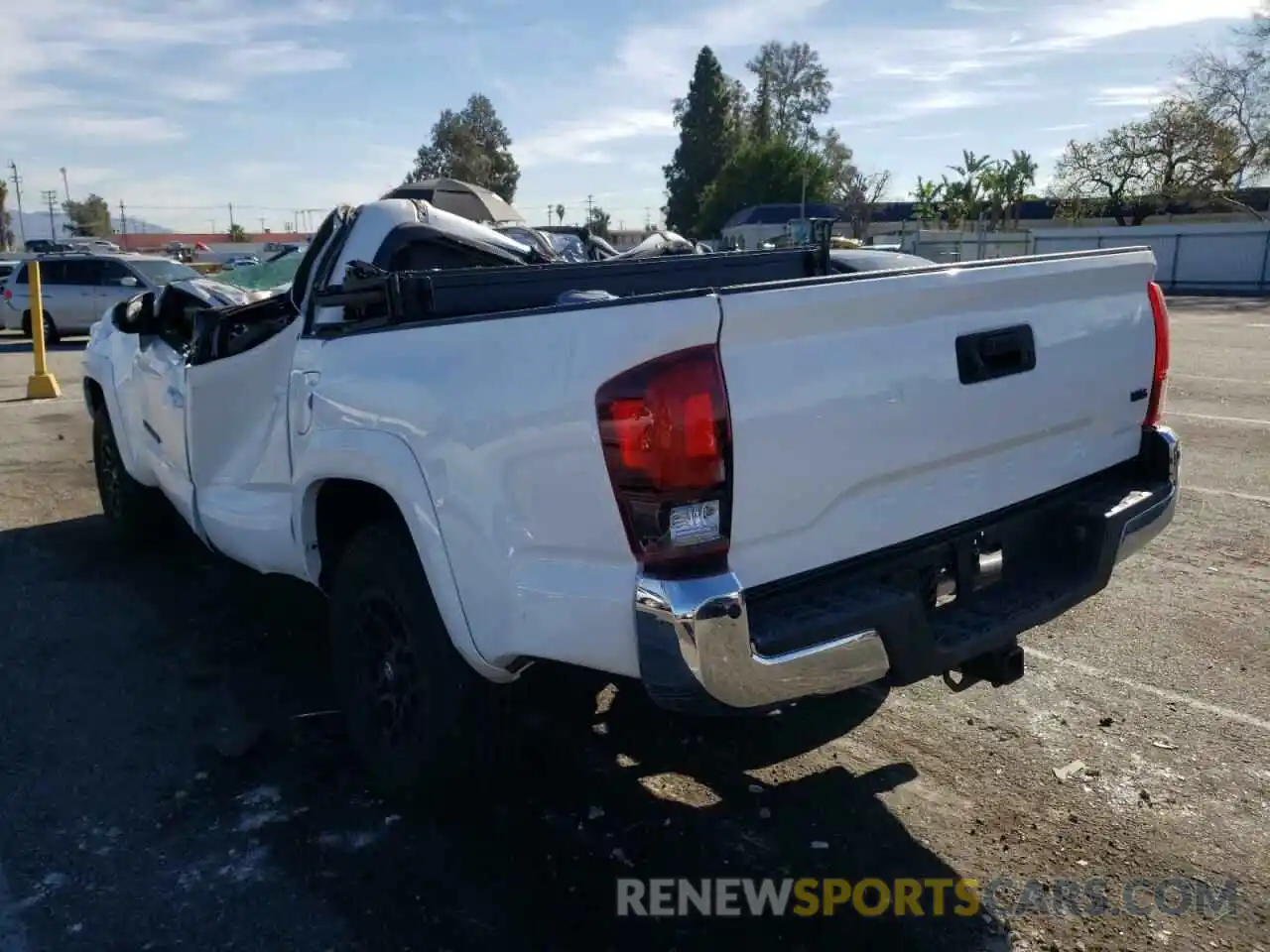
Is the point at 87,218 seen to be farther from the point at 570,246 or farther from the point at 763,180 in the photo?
the point at 570,246

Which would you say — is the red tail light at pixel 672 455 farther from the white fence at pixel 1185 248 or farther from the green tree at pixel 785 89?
the green tree at pixel 785 89

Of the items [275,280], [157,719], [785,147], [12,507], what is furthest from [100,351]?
[785,147]

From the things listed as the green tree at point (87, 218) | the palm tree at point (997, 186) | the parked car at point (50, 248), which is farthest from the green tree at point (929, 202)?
the green tree at point (87, 218)

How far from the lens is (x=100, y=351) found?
608 cm

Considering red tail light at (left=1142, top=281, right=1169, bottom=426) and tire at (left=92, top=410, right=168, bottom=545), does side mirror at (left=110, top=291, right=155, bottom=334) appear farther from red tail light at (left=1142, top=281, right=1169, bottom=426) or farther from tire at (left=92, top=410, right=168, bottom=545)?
A: red tail light at (left=1142, top=281, right=1169, bottom=426)

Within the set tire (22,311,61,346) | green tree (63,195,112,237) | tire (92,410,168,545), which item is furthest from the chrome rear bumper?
green tree (63,195,112,237)

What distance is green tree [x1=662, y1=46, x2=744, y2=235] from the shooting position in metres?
82.6

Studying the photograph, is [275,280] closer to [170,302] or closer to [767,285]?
[170,302]

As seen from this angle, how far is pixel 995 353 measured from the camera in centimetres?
288

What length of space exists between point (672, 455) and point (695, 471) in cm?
6

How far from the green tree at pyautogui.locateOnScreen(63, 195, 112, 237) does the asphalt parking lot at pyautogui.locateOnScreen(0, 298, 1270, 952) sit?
11776 cm

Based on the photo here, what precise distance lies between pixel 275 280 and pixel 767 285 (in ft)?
13.1

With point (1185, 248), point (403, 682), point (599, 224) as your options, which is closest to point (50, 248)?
point (599, 224)

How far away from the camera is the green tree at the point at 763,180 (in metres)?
72.2
